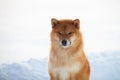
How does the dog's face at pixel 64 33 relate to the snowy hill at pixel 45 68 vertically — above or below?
above

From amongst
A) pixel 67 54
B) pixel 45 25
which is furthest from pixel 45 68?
pixel 67 54

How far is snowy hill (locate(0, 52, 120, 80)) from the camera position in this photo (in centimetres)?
397

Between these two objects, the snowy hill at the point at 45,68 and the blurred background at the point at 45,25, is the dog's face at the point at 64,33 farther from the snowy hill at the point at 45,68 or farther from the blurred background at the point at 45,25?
the snowy hill at the point at 45,68

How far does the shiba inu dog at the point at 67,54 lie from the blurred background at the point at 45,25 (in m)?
1.00

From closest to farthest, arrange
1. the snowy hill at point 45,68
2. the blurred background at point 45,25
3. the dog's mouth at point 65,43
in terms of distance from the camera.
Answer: the dog's mouth at point 65,43 < the blurred background at point 45,25 < the snowy hill at point 45,68

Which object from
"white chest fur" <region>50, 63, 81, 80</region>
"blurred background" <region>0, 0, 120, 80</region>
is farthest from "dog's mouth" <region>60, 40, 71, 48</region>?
"blurred background" <region>0, 0, 120, 80</region>

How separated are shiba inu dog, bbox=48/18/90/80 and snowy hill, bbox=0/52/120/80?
105cm

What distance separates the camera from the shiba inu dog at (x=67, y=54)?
9.10 ft

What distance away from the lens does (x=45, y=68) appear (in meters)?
3.92

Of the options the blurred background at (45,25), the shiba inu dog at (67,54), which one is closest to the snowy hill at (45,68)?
the blurred background at (45,25)

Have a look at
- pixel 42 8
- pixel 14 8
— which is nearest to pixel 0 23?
pixel 14 8

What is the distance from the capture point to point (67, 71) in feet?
9.11

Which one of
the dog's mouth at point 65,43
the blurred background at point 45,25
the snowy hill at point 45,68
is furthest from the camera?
the snowy hill at point 45,68

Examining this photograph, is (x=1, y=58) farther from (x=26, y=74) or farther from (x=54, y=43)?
(x=54, y=43)
